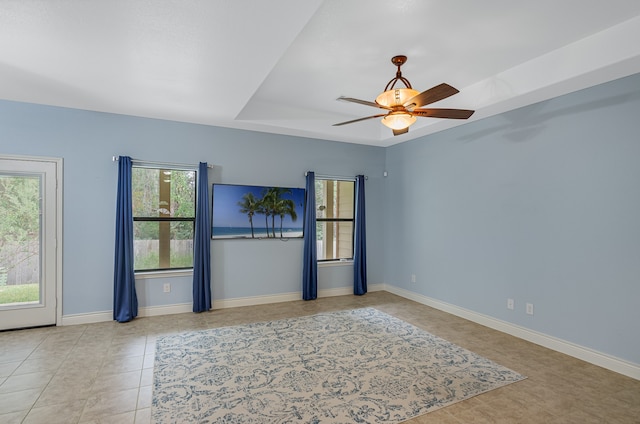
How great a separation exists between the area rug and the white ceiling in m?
2.78

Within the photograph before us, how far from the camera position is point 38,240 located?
4.14m

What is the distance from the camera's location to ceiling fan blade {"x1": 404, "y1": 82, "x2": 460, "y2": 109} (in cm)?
266

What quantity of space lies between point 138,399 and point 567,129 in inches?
185

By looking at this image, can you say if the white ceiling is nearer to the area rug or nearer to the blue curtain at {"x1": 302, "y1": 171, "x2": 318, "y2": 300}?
the blue curtain at {"x1": 302, "y1": 171, "x2": 318, "y2": 300}

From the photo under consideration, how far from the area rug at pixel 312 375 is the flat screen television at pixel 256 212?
1.50 m

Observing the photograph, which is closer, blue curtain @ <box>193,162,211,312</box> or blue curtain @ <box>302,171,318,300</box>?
blue curtain @ <box>193,162,211,312</box>

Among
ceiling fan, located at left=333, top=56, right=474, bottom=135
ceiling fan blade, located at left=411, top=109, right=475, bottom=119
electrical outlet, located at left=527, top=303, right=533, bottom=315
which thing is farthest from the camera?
electrical outlet, located at left=527, top=303, right=533, bottom=315

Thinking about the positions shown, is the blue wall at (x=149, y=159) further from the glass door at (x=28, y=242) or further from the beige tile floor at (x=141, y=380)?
the beige tile floor at (x=141, y=380)

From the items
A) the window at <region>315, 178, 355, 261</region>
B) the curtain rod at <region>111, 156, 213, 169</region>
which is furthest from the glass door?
the window at <region>315, 178, 355, 261</region>

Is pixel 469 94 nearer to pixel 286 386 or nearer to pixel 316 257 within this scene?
pixel 316 257

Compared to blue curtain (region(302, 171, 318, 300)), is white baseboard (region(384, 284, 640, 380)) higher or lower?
lower

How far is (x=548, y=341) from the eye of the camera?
3680mm

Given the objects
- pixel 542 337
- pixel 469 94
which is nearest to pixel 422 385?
pixel 542 337

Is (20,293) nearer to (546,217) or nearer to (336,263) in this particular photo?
(336,263)
